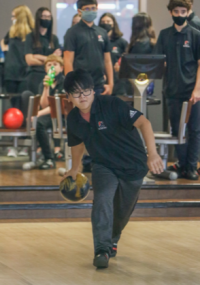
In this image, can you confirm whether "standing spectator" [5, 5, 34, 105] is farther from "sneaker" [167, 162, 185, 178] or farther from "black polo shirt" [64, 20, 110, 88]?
"sneaker" [167, 162, 185, 178]

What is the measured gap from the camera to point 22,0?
8195mm

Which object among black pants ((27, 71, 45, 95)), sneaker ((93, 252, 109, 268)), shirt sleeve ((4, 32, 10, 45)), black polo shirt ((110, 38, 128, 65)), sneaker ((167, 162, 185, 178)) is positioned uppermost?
shirt sleeve ((4, 32, 10, 45))

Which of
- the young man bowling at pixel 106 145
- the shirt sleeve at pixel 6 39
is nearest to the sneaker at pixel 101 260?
the young man bowling at pixel 106 145

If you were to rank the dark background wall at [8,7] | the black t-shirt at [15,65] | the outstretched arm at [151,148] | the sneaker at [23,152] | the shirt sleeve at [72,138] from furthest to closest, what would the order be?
the dark background wall at [8,7] → the sneaker at [23,152] → the black t-shirt at [15,65] → the shirt sleeve at [72,138] → the outstretched arm at [151,148]

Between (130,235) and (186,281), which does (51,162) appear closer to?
(130,235)

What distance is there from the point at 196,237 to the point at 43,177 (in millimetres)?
1989

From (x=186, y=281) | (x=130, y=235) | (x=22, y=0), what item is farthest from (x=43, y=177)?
(x=22, y=0)

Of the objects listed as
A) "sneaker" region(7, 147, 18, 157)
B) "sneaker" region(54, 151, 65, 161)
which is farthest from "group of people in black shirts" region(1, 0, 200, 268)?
"sneaker" region(7, 147, 18, 157)

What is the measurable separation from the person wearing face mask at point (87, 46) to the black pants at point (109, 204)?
1982mm

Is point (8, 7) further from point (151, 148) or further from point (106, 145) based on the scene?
point (151, 148)

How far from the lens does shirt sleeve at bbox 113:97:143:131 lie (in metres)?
2.98

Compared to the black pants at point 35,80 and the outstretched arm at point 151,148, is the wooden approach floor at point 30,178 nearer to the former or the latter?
the black pants at point 35,80

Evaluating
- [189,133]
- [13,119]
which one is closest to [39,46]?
[13,119]

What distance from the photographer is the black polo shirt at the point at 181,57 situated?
494cm
